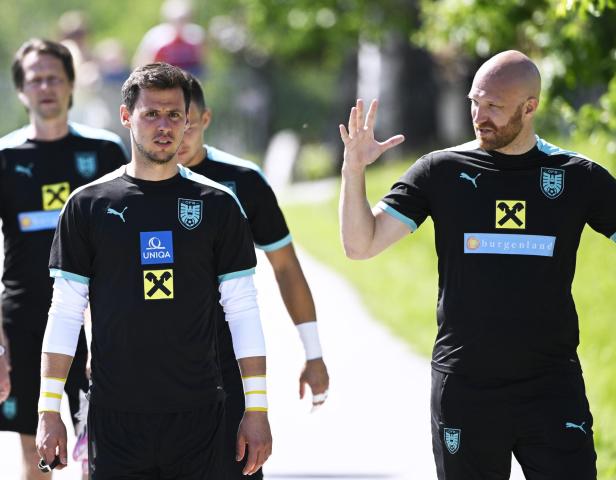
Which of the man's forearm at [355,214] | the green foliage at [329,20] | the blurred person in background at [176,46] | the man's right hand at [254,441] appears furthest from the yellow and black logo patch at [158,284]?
the green foliage at [329,20]

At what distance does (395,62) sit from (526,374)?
62.0 feet

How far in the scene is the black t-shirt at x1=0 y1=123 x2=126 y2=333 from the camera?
667cm

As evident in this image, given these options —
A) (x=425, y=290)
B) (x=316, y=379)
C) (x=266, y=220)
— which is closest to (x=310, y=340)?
(x=316, y=379)

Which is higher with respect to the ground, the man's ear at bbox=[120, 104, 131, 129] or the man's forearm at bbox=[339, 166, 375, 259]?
the man's ear at bbox=[120, 104, 131, 129]

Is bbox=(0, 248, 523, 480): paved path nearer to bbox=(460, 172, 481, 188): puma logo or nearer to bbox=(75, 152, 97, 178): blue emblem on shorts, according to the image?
bbox=(75, 152, 97, 178): blue emblem on shorts

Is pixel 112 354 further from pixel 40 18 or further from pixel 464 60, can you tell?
pixel 40 18

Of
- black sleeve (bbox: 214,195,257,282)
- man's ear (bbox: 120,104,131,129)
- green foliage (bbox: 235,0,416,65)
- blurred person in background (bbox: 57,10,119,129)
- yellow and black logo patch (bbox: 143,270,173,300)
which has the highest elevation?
green foliage (bbox: 235,0,416,65)

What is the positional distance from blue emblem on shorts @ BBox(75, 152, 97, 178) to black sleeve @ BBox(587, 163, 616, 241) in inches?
98.2

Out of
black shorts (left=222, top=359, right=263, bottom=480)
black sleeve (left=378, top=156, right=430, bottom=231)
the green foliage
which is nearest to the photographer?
black sleeve (left=378, top=156, right=430, bottom=231)

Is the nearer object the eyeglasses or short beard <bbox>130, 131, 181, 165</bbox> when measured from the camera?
short beard <bbox>130, 131, 181, 165</bbox>

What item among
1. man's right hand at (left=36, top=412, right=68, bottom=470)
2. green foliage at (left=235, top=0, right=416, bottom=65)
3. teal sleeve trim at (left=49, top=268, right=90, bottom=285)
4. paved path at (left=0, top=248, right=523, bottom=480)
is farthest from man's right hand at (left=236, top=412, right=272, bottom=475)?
green foliage at (left=235, top=0, right=416, bottom=65)

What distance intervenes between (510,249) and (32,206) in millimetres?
2437

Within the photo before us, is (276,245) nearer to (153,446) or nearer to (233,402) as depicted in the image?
(233,402)

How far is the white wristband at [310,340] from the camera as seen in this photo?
6.22 metres
